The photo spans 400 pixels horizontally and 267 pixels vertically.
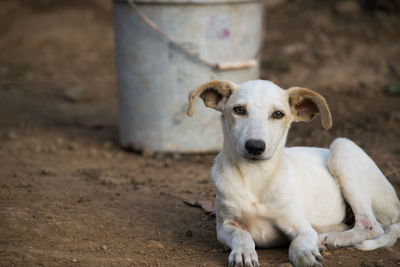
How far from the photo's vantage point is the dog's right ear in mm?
4105

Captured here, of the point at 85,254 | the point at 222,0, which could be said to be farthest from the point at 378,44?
the point at 85,254

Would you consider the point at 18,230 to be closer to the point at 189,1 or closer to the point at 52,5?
the point at 189,1

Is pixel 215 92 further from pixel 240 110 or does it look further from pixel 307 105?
pixel 307 105

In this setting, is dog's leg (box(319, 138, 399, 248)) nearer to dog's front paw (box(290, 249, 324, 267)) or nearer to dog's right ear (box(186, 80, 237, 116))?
dog's front paw (box(290, 249, 324, 267))

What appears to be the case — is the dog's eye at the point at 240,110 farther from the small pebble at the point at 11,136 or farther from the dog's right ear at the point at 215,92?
the small pebble at the point at 11,136

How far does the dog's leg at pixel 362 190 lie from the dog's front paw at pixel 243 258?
2.82ft

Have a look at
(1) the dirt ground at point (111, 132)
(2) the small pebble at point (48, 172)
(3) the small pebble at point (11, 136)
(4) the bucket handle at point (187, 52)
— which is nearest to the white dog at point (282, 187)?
(1) the dirt ground at point (111, 132)

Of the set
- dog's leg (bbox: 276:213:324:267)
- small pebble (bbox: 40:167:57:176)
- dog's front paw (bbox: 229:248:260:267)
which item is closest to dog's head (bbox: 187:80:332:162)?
dog's leg (bbox: 276:213:324:267)

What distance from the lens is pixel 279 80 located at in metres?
10.5

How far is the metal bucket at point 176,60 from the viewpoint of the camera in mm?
6762

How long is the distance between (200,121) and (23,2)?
7.06 meters

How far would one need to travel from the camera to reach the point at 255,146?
12.1 feet

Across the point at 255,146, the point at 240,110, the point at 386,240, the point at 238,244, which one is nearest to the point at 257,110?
the point at 240,110

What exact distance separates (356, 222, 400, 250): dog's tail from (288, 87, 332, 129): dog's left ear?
3.02 feet
